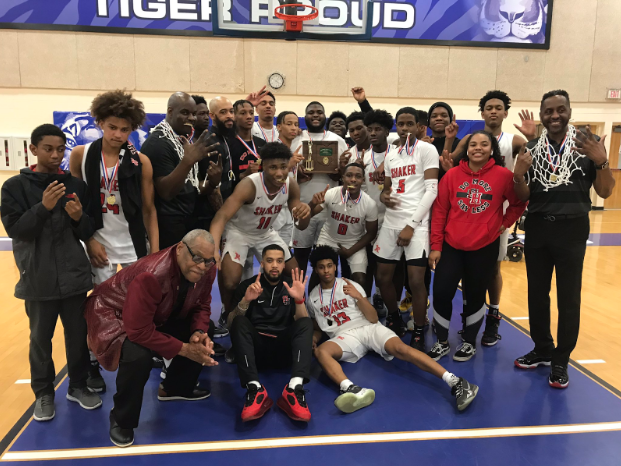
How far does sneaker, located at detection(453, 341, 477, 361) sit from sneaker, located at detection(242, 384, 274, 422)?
6.29ft

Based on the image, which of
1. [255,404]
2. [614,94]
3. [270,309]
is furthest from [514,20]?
[255,404]

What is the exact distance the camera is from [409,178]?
431 centimetres

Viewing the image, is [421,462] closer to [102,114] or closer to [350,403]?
[350,403]

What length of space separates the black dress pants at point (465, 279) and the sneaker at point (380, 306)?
1.12 meters

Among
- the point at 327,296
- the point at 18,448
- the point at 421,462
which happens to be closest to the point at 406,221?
the point at 327,296

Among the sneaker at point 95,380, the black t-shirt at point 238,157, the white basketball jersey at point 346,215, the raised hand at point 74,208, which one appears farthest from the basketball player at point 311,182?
the raised hand at point 74,208

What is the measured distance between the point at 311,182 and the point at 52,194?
285 centimetres

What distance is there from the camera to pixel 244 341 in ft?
11.5

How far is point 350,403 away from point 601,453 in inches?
66.3

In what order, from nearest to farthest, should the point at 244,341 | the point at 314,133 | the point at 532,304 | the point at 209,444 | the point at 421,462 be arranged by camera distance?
the point at 421,462 → the point at 209,444 → the point at 244,341 → the point at 532,304 → the point at 314,133

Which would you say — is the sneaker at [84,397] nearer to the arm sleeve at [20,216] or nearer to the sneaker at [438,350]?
the arm sleeve at [20,216]

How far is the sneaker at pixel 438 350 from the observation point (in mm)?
4156

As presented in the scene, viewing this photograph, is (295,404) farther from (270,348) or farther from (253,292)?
(253,292)

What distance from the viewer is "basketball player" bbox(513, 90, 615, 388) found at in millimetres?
3480
